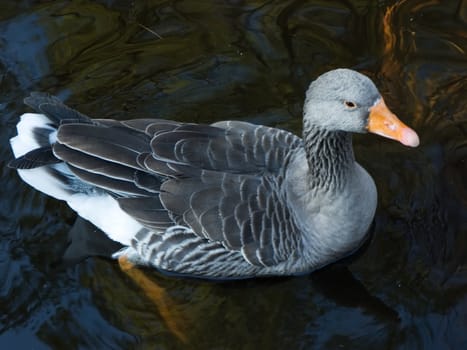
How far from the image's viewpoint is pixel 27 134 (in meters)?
5.57

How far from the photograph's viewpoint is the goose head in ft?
15.6

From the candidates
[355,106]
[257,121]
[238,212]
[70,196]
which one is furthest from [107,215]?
[355,106]

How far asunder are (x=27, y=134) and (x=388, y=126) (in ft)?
8.28

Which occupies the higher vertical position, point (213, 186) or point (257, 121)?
point (213, 186)

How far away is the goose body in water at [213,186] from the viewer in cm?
518

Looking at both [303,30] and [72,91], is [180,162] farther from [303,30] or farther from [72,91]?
[303,30]

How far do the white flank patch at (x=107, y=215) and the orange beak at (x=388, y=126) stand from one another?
1809 millimetres

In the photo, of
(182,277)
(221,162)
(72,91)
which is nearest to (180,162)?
(221,162)

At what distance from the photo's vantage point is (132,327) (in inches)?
208

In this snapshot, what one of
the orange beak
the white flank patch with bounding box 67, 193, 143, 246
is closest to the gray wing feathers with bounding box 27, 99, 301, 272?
the white flank patch with bounding box 67, 193, 143, 246

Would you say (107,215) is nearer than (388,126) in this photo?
No

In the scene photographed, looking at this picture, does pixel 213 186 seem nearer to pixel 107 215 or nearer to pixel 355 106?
pixel 107 215

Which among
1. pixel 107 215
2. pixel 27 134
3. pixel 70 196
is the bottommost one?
pixel 107 215

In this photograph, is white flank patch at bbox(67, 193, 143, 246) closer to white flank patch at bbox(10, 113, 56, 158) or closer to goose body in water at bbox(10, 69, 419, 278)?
goose body in water at bbox(10, 69, 419, 278)
